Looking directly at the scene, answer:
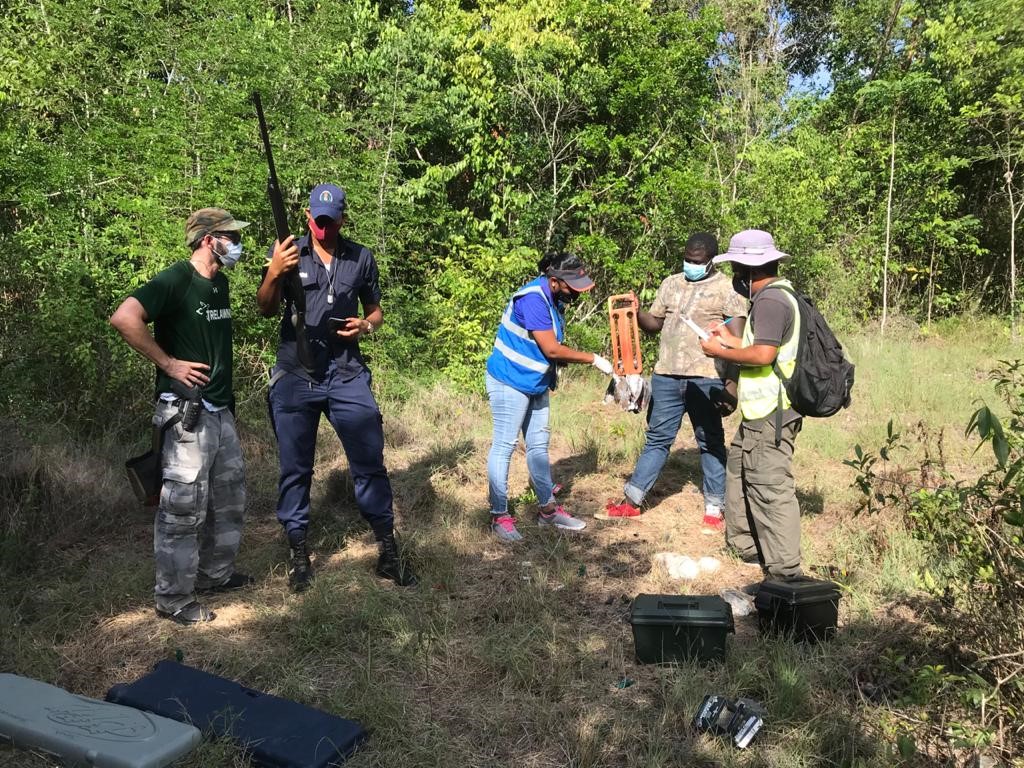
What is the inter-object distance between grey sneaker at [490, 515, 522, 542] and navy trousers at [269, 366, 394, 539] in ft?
3.13

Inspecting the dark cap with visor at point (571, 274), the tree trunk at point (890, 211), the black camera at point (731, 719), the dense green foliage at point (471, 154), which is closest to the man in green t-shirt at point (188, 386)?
the dark cap with visor at point (571, 274)

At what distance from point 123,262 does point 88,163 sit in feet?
2.94

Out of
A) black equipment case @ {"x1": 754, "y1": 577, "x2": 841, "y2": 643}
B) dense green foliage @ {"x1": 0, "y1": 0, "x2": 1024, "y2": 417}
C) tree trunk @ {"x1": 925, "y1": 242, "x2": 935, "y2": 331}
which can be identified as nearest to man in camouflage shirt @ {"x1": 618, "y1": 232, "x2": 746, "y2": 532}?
black equipment case @ {"x1": 754, "y1": 577, "x2": 841, "y2": 643}

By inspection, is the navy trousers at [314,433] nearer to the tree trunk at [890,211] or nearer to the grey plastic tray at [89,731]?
the grey plastic tray at [89,731]

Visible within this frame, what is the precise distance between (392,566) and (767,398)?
2191 mm

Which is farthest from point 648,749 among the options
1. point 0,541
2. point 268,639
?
point 0,541

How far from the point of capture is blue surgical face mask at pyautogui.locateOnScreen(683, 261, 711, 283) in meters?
4.88

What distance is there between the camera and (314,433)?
402cm

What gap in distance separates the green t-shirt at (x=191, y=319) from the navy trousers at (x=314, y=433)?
325mm

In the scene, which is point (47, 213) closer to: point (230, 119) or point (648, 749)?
point (230, 119)

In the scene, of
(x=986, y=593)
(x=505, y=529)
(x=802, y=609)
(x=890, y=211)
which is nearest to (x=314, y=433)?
(x=505, y=529)

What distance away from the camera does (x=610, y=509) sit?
17.3 feet

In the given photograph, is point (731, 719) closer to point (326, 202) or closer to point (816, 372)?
point (816, 372)

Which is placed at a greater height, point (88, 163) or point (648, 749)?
point (88, 163)
